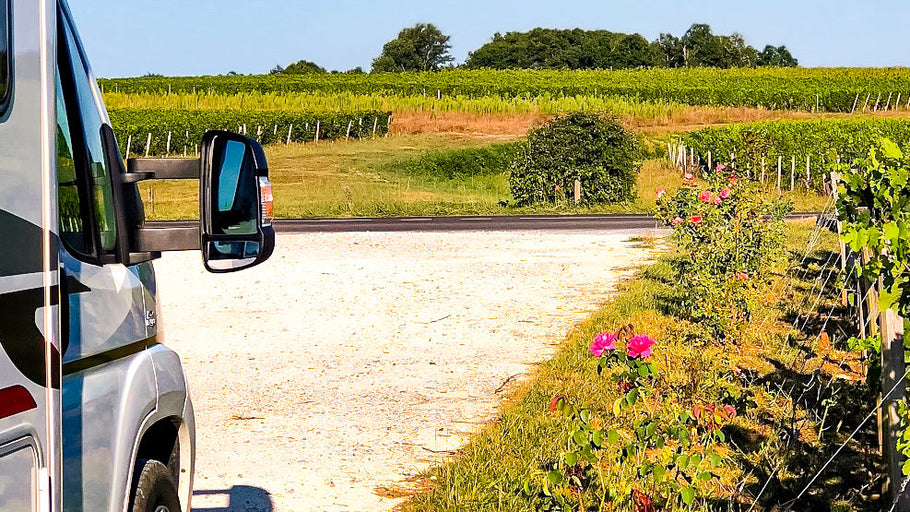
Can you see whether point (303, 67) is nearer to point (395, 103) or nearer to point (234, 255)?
point (395, 103)

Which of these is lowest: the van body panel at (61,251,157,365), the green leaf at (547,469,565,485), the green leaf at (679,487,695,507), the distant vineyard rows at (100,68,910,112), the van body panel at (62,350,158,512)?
the green leaf at (547,469,565,485)

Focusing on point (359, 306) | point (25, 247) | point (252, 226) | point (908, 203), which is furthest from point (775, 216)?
point (25, 247)

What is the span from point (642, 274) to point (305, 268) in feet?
15.6

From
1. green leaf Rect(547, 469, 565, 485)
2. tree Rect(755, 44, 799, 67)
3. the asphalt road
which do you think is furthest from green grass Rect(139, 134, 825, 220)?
tree Rect(755, 44, 799, 67)

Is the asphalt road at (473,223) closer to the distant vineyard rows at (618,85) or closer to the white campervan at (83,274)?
the white campervan at (83,274)

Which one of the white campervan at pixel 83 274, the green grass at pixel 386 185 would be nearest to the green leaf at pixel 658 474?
the white campervan at pixel 83 274

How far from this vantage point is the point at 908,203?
4.45m

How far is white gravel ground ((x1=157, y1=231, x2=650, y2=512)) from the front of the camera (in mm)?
6539

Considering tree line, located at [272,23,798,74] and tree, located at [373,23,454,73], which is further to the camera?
tree, located at [373,23,454,73]

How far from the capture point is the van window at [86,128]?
2.96 meters

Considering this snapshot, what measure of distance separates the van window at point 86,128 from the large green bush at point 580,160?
25405 millimetres

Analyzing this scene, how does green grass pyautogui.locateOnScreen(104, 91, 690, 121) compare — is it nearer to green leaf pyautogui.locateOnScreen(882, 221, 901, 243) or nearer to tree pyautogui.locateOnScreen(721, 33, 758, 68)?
green leaf pyautogui.locateOnScreen(882, 221, 901, 243)

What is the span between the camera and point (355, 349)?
10.4 meters

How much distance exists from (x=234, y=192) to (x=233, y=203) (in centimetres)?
3
